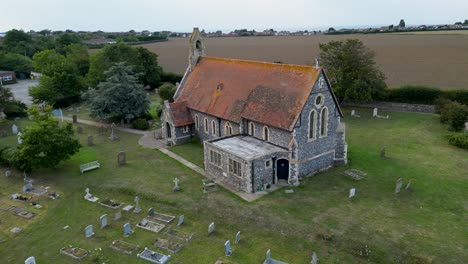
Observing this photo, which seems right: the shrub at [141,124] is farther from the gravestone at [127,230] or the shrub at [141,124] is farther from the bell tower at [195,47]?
the gravestone at [127,230]

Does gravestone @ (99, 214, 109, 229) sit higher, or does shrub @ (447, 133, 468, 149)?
shrub @ (447, 133, 468, 149)

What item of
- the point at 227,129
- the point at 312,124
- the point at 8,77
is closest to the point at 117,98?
the point at 227,129

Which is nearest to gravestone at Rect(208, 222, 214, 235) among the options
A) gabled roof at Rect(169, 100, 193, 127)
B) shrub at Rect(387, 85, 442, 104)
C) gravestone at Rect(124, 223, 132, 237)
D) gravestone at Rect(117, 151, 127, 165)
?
gravestone at Rect(124, 223, 132, 237)

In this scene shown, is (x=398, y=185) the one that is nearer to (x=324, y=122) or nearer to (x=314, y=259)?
(x=324, y=122)

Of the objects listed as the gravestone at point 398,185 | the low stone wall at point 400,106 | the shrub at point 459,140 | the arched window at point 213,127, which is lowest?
the gravestone at point 398,185

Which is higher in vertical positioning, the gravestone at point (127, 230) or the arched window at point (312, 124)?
the arched window at point (312, 124)

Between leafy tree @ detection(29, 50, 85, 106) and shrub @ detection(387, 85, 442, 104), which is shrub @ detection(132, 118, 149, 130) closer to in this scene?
leafy tree @ detection(29, 50, 85, 106)

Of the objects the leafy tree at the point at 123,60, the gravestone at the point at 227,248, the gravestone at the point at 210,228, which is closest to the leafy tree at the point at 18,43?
the leafy tree at the point at 123,60
